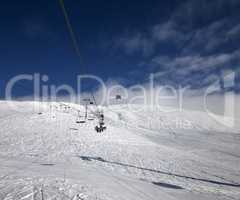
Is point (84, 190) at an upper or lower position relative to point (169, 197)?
upper

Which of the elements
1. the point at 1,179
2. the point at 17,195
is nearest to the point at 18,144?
the point at 1,179

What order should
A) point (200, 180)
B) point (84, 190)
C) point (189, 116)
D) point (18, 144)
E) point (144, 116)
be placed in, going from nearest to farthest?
1. point (84, 190)
2. point (200, 180)
3. point (18, 144)
4. point (144, 116)
5. point (189, 116)

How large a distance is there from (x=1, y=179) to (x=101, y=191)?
19.3 ft

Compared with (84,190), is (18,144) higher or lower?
lower

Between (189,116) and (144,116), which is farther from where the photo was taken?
(189,116)

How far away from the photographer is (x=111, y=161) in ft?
77.7

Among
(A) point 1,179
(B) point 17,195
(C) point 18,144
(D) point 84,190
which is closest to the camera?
(B) point 17,195

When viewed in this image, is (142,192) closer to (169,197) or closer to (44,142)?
(169,197)

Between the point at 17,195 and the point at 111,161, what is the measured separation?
49.0ft

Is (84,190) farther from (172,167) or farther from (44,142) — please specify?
(44,142)

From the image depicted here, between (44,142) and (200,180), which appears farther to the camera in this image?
(44,142)

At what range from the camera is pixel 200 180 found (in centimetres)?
1823

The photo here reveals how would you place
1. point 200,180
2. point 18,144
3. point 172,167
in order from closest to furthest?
1. point 200,180
2. point 172,167
3. point 18,144

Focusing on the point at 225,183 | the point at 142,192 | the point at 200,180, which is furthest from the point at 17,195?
the point at 225,183
